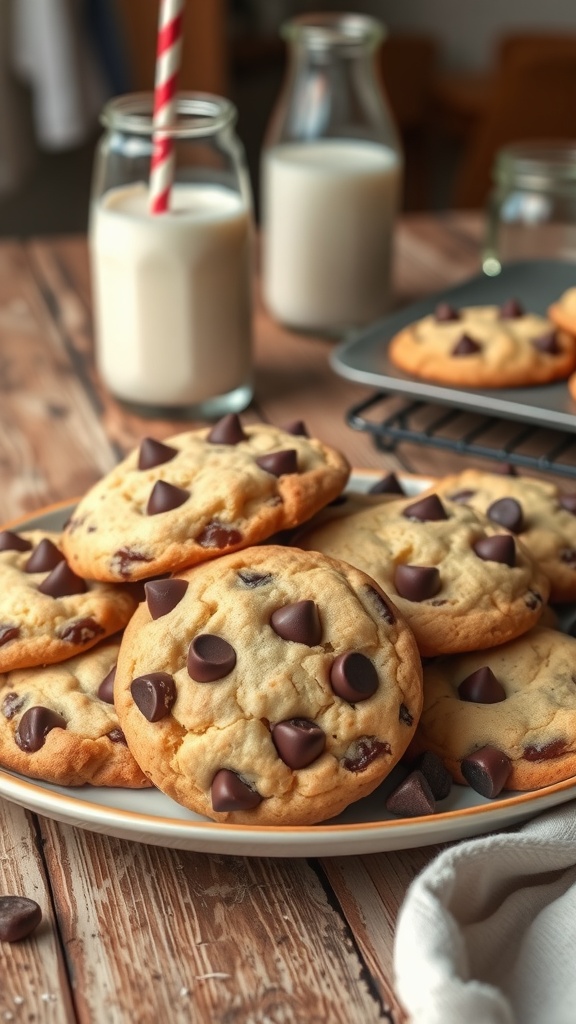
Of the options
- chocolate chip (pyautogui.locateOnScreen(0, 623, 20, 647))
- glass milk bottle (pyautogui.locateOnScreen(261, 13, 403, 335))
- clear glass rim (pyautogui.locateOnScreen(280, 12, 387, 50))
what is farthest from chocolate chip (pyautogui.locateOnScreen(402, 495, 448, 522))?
clear glass rim (pyautogui.locateOnScreen(280, 12, 387, 50))

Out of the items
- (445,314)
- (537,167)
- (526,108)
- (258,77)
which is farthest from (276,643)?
(258,77)

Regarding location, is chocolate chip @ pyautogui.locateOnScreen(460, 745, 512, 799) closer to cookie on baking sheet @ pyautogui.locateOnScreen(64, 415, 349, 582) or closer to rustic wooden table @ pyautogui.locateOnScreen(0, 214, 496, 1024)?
rustic wooden table @ pyautogui.locateOnScreen(0, 214, 496, 1024)

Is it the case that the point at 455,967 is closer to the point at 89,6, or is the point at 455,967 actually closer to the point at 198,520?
the point at 198,520

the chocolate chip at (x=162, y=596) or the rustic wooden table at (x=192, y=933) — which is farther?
the chocolate chip at (x=162, y=596)

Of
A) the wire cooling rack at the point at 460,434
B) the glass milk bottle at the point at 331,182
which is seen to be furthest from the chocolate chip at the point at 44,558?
the glass milk bottle at the point at 331,182

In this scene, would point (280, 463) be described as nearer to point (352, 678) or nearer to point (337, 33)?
point (352, 678)

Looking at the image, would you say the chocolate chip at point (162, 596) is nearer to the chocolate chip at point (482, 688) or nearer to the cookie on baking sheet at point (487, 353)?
the chocolate chip at point (482, 688)

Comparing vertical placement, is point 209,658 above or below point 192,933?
above
